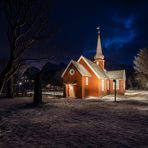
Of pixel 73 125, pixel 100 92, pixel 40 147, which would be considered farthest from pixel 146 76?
pixel 40 147

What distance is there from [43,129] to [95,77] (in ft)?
105

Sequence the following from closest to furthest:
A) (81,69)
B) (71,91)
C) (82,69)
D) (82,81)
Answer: (82,81)
(81,69)
(71,91)
(82,69)

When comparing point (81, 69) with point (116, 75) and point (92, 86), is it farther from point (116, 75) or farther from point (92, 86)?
point (116, 75)

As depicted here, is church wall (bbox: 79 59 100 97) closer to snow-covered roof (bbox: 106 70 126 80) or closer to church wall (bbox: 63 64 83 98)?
church wall (bbox: 63 64 83 98)

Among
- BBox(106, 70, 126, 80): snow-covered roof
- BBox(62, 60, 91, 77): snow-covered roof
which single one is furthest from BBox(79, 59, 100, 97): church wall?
BBox(106, 70, 126, 80): snow-covered roof

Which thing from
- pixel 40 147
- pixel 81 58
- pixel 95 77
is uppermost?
pixel 81 58

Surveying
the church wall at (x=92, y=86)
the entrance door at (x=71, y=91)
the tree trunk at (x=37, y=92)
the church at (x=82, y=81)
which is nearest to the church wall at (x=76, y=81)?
the church at (x=82, y=81)

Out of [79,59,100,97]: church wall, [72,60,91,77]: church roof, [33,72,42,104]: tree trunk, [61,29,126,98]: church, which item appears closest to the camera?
[33,72,42,104]: tree trunk

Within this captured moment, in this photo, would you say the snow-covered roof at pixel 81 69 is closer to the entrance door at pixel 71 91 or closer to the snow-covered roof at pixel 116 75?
the entrance door at pixel 71 91

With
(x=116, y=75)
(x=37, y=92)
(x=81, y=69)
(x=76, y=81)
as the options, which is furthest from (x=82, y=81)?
(x=116, y=75)

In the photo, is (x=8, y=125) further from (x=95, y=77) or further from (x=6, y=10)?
(x=95, y=77)

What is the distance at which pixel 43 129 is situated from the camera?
12883 mm

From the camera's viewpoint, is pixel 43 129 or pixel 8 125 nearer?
pixel 43 129

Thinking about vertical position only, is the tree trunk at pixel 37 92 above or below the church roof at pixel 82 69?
below
